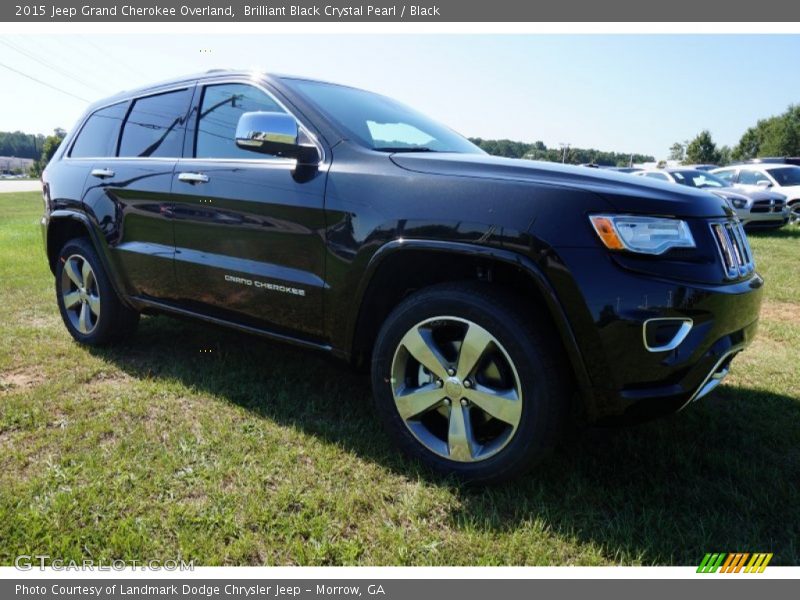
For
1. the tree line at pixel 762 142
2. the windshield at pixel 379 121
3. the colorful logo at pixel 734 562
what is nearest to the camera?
the colorful logo at pixel 734 562

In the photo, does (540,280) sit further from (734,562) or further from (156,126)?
(156,126)

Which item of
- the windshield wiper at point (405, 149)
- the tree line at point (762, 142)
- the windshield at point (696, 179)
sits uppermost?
the tree line at point (762, 142)

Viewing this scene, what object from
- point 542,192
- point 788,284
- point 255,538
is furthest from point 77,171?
point 788,284

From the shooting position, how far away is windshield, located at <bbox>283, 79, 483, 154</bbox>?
115 inches

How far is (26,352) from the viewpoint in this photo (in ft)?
13.5

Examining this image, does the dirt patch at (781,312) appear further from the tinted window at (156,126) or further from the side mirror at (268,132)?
the tinted window at (156,126)

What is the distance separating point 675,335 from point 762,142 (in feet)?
Answer: 321

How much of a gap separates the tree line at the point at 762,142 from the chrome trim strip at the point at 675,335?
79554mm

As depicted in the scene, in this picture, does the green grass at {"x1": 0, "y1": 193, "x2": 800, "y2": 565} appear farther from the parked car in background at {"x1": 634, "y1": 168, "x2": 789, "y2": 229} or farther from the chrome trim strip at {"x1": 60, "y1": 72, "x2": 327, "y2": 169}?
the parked car in background at {"x1": 634, "y1": 168, "x2": 789, "y2": 229}

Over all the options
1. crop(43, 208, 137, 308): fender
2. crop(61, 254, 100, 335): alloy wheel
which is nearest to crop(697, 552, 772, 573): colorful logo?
crop(43, 208, 137, 308): fender

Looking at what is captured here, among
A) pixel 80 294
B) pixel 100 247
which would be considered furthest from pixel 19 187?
pixel 100 247

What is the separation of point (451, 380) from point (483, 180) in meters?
0.81

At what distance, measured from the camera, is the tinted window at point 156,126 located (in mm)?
3512

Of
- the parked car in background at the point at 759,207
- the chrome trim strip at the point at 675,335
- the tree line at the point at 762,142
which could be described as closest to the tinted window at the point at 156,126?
the chrome trim strip at the point at 675,335
